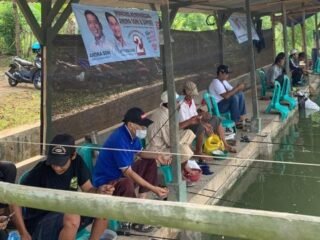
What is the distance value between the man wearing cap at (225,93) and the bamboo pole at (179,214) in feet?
21.8

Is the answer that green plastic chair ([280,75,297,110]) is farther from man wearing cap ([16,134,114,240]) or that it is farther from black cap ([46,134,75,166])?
black cap ([46,134,75,166])

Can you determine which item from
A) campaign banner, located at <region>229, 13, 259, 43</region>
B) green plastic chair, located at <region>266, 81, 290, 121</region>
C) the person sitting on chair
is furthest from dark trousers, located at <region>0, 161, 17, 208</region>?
the person sitting on chair

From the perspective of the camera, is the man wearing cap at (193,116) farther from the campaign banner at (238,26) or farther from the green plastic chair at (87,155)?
the campaign banner at (238,26)

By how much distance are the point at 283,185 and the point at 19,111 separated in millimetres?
4878

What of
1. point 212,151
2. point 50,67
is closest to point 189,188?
point 212,151

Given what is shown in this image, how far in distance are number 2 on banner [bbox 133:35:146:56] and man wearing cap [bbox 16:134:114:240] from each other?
3205mm

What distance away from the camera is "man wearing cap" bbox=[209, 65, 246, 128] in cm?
834

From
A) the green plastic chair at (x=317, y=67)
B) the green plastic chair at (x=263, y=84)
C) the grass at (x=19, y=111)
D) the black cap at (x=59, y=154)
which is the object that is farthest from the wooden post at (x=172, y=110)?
the green plastic chair at (x=317, y=67)

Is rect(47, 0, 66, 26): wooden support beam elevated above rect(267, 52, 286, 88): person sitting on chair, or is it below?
above

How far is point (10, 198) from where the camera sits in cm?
193

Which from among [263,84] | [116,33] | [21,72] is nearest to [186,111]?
[116,33]

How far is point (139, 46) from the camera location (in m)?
6.86

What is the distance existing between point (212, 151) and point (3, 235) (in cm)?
389

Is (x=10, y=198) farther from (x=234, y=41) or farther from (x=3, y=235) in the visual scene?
(x=234, y=41)
